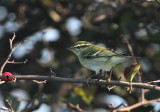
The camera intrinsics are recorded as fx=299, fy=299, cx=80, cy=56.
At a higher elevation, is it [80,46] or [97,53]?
[80,46]

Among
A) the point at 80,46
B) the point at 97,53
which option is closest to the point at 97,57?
the point at 97,53

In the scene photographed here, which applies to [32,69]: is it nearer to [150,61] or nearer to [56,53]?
[56,53]

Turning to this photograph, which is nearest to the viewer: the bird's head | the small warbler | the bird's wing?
the small warbler

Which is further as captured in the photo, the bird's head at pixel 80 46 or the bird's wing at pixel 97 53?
the bird's head at pixel 80 46

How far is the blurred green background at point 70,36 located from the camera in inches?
207

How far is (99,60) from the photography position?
14.7 feet

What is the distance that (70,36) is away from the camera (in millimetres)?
5805

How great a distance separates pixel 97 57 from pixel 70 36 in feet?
4.54

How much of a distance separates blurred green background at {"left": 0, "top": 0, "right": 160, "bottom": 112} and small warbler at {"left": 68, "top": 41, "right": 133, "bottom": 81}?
0.56 meters

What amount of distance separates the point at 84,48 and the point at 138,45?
1.17m

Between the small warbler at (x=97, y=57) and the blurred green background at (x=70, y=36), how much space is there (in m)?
0.56

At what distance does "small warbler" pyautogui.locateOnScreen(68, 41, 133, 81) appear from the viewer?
13.9 feet

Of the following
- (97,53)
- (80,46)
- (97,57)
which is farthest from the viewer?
(80,46)

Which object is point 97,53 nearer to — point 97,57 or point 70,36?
point 97,57
